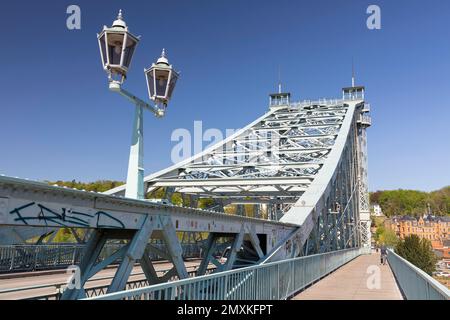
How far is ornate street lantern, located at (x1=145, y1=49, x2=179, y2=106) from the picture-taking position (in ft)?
23.5

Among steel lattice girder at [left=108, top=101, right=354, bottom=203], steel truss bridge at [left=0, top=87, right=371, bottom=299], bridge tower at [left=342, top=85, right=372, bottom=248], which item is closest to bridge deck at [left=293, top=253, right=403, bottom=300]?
steel truss bridge at [left=0, top=87, right=371, bottom=299]

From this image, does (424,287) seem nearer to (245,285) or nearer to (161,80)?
(245,285)

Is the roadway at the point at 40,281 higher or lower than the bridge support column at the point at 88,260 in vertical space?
lower

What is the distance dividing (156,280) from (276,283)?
114 inches

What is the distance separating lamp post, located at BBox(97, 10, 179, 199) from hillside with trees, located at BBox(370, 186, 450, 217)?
15839 cm

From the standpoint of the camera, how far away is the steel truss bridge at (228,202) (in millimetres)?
5445

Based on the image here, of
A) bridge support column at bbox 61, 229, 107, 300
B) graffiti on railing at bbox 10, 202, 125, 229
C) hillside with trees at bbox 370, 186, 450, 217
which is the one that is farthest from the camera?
hillside with trees at bbox 370, 186, 450, 217

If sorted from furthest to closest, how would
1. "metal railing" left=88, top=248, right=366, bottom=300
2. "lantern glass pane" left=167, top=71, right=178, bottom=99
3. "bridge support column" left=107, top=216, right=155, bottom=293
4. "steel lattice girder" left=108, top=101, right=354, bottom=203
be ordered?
1. "steel lattice girder" left=108, top=101, right=354, bottom=203
2. "lantern glass pane" left=167, top=71, right=178, bottom=99
3. "bridge support column" left=107, top=216, right=155, bottom=293
4. "metal railing" left=88, top=248, right=366, bottom=300

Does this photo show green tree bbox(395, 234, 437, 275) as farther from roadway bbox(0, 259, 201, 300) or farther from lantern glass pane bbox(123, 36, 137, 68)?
lantern glass pane bbox(123, 36, 137, 68)

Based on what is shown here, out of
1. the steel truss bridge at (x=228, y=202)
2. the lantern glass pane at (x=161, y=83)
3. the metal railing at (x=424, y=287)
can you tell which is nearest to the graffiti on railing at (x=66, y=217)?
the steel truss bridge at (x=228, y=202)

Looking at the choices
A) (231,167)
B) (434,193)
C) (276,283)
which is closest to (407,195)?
(434,193)

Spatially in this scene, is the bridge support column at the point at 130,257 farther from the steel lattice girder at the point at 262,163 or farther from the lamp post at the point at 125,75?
the steel lattice girder at the point at 262,163
